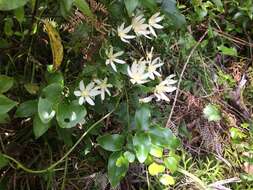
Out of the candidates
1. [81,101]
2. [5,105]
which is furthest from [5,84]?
[81,101]

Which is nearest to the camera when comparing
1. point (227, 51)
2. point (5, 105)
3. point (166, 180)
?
point (5, 105)

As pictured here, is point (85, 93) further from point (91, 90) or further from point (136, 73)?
point (136, 73)

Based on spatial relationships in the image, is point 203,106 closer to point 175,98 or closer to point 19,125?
point 175,98

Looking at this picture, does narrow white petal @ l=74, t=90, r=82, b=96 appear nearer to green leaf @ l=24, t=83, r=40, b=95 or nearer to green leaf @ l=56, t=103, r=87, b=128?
green leaf @ l=56, t=103, r=87, b=128

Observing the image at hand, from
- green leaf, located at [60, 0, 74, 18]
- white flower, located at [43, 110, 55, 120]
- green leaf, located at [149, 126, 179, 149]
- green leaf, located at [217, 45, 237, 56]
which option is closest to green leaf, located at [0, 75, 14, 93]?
white flower, located at [43, 110, 55, 120]

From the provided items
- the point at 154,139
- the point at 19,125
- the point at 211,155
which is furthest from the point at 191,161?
the point at 19,125

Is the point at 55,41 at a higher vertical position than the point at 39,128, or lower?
higher

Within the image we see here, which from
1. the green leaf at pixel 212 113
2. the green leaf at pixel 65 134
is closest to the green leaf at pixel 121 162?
the green leaf at pixel 65 134
